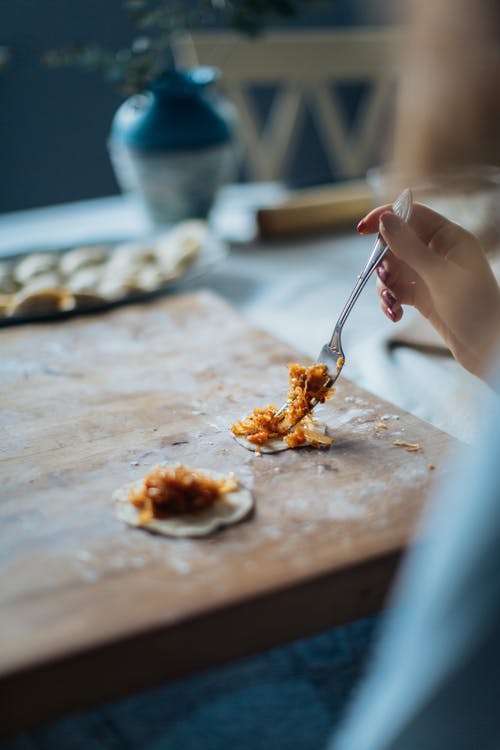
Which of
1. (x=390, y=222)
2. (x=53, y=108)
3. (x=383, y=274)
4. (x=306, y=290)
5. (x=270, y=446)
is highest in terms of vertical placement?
(x=390, y=222)

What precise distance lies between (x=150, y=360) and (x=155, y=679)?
2.17ft

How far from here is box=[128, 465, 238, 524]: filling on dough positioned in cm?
74

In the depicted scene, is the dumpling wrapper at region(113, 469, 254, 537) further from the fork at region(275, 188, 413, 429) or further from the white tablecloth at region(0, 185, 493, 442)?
the white tablecloth at region(0, 185, 493, 442)

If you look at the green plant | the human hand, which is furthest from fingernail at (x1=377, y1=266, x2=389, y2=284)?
the green plant

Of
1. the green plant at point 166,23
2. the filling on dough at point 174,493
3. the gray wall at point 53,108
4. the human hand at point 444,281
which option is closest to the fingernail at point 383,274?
the human hand at point 444,281

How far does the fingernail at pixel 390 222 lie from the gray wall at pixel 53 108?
2726 millimetres

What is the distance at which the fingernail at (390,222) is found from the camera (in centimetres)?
86

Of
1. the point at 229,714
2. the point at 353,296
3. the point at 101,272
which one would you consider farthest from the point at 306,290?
the point at 229,714

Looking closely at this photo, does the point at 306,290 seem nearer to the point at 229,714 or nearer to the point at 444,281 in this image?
the point at 444,281

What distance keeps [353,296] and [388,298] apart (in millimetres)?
→ 103

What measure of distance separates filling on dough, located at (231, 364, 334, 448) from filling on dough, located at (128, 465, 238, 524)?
119 mm

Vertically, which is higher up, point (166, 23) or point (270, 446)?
point (166, 23)

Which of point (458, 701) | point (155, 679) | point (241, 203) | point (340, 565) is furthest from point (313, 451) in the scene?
point (241, 203)

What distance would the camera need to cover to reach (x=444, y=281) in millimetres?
900
